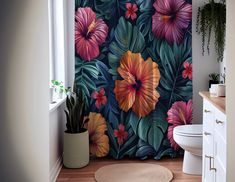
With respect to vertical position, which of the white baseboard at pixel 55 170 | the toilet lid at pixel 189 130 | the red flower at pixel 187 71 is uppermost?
the red flower at pixel 187 71

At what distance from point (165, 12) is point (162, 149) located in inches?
57.7

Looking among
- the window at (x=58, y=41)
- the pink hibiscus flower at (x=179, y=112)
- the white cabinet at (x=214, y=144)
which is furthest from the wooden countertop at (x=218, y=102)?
the window at (x=58, y=41)

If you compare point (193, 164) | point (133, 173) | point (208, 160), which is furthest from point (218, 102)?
point (133, 173)

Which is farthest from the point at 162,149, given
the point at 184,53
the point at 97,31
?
the point at 97,31

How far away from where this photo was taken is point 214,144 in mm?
1962

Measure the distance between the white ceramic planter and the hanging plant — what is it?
1.71m

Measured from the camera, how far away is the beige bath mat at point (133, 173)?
9.02 feet

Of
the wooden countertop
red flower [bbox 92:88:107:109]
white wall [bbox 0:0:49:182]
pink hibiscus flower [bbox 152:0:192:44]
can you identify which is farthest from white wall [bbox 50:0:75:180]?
white wall [bbox 0:0:49:182]

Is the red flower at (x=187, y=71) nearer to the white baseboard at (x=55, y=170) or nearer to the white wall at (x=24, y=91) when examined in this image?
the white baseboard at (x=55, y=170)

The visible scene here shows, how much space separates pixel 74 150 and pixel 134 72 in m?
1.02

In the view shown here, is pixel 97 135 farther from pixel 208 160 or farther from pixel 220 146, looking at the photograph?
pixel 220 146

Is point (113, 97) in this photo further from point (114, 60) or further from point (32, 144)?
point (32, 144)

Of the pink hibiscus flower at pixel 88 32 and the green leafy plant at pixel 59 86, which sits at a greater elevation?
the pink hibiscus flower at pixel 88 32

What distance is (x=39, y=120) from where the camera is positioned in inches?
42.6
